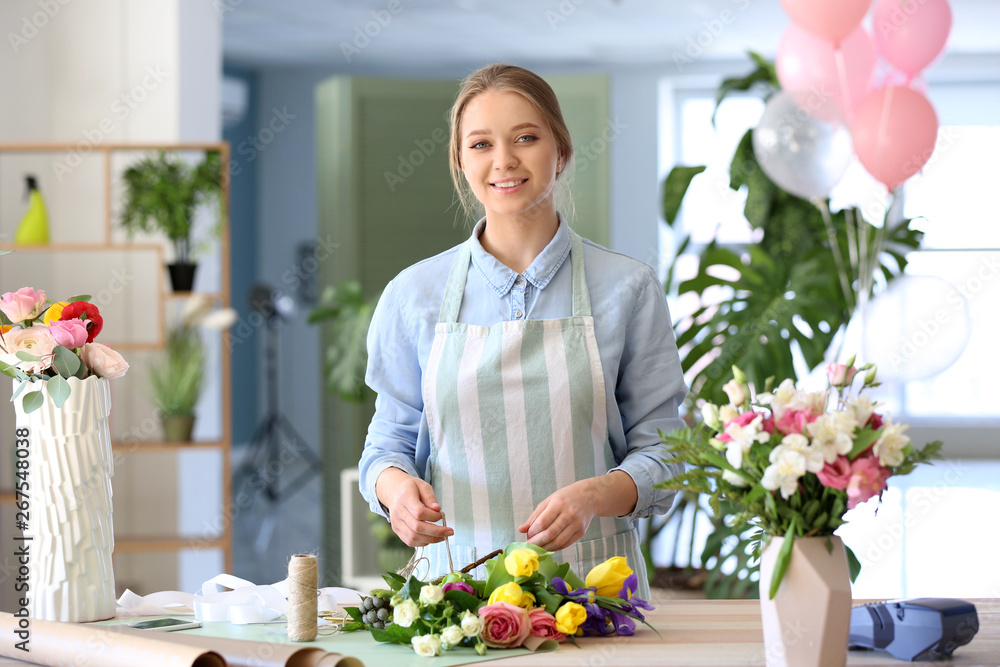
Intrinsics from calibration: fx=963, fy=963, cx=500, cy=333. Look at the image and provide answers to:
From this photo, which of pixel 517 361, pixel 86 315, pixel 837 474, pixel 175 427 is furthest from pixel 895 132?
pixel 175 427

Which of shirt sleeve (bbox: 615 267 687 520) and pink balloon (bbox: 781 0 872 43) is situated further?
pink balloon (bbox: 781 0 872 43)

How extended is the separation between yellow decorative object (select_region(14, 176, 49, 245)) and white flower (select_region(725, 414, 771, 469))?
3.20 m

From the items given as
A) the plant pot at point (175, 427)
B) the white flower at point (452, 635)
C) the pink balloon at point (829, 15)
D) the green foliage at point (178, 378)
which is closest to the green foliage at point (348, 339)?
the green foliage at point (178, 378)

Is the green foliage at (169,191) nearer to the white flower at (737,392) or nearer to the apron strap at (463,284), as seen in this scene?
the apron strap at (463,284)

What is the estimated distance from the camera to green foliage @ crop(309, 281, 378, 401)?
428cm

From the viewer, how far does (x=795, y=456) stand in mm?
984

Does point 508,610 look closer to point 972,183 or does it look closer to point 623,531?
point 623,531

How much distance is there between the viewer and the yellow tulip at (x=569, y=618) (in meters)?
1.17

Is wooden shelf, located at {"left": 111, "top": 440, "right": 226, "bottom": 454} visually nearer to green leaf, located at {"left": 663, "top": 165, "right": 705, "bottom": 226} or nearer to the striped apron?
green leaf, located at {"left": 663, "top": 165, "right": 705, "bottom": 226}

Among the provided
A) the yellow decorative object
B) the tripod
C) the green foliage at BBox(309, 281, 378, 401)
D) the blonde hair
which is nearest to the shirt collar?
the blonde hair

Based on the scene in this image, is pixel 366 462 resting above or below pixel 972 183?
below

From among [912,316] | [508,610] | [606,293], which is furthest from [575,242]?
[912,316]

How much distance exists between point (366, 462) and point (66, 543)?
1.40ft

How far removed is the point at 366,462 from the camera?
4.82 ft
